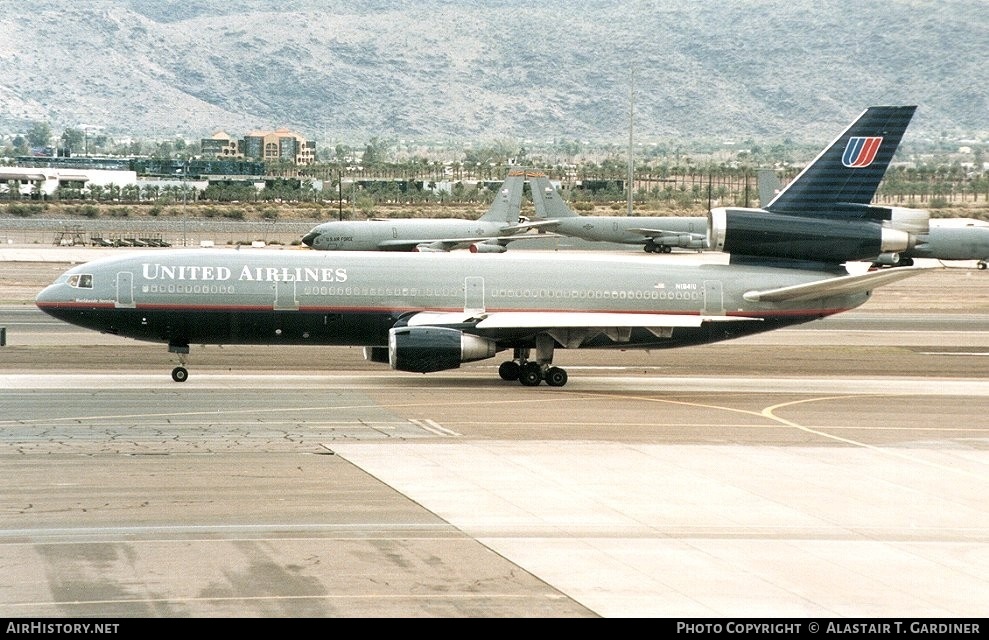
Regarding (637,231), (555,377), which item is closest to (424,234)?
(637,231)

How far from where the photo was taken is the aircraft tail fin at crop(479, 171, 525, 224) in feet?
355

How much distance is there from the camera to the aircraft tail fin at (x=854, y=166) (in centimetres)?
4925

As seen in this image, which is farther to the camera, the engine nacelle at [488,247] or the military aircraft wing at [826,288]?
the engine nacelle at [488,247]

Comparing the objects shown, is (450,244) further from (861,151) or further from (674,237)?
(861,151)

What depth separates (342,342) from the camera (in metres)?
49.0

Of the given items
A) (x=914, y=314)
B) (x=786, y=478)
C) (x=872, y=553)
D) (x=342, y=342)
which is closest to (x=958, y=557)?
(x=872, y=553)

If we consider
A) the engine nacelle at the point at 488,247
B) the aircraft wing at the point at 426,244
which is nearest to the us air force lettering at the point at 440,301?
the aircraft wing at the point at 426,244

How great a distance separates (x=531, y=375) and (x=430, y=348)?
442 centimetres

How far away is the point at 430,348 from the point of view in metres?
46.3

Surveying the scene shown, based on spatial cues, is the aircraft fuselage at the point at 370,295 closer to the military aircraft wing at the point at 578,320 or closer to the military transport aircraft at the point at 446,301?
the military transport aircraft at the point at 446,301

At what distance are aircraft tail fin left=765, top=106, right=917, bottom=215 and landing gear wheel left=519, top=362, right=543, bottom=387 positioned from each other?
10284 mm

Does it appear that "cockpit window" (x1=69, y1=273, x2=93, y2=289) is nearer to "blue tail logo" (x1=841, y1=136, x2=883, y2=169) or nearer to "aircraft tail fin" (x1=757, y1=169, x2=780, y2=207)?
"blue tail logo" (x1=841, y1=136, x2=883, y2=169)

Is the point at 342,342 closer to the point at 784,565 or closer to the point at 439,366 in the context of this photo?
the point at 439,366

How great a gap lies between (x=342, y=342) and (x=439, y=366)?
163 inches
